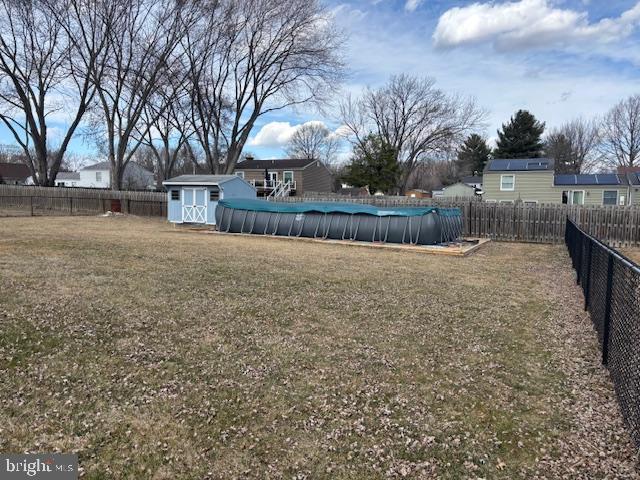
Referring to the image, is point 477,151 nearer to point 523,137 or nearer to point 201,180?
point 523,137

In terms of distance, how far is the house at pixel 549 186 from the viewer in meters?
27.4

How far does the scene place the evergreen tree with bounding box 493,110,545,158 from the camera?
145 ft

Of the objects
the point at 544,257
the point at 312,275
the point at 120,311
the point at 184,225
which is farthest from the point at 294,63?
the point at 120,311

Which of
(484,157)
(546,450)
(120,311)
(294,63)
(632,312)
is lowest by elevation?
(546,450)

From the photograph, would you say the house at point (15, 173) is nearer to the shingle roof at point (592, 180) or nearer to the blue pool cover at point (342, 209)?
the blue pool cover at point (342, 209)

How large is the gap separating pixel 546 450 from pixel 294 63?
30.8 metres

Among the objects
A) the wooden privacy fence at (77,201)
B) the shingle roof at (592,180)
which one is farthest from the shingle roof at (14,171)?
the shingle roof at (592,180)

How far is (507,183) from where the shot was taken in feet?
92.9

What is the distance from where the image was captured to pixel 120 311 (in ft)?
17.5

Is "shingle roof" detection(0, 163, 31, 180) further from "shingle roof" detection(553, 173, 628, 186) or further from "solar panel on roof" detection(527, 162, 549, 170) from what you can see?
"shingle roof" detection(553, 173, 628, 186)

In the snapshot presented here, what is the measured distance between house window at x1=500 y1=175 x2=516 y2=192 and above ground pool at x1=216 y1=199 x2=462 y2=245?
13215 millimetres

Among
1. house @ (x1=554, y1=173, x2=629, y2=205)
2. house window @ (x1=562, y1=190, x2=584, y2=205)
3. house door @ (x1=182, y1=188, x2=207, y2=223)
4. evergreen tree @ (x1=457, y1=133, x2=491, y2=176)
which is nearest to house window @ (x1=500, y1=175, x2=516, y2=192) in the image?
house @ (x1=554, y1=173, x2=629, y2=205)

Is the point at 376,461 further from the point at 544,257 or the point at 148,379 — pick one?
the point at 544,257

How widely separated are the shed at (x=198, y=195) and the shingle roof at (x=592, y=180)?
21.4 meters
